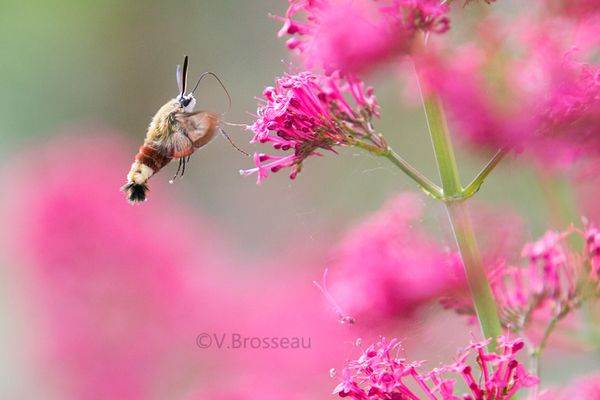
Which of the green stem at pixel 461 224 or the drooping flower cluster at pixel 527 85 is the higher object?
the drooping flower cluster at pixel 527 85

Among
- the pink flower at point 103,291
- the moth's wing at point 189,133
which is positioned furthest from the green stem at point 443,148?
the pink flower at point 103,291

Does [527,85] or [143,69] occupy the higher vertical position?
[143,69]

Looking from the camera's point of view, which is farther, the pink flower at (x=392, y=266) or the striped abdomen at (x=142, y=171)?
the striped abdomen at (x=142, y=171)

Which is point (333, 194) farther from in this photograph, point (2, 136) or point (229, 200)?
point (2, 136)

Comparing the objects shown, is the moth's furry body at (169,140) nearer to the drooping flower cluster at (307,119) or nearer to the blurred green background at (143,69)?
the drooping flower cluster at (307,119)

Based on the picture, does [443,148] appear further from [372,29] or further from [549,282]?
[549,282]

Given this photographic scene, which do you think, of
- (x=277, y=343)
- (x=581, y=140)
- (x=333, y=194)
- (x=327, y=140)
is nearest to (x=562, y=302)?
(x=581, y=140)

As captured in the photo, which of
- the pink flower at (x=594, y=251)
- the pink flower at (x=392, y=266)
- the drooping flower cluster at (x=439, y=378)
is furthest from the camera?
the pink flower at (x=392, y=266)

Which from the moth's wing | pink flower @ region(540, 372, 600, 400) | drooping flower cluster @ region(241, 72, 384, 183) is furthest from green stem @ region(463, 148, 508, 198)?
the moth's wing

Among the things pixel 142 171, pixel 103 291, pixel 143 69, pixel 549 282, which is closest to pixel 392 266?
pixel 549 282
